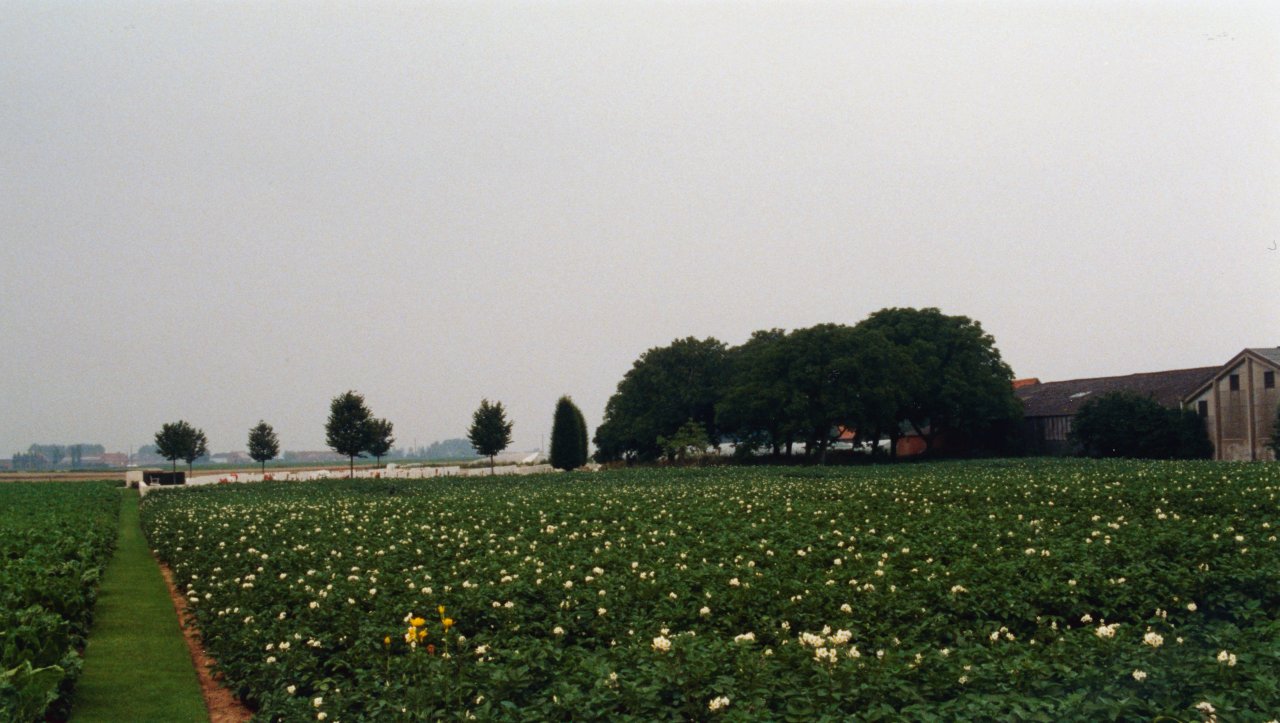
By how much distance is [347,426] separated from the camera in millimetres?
63500

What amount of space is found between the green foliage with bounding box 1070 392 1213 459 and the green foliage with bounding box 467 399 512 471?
40.1 m

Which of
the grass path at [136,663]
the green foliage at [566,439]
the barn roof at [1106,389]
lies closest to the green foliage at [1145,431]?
the barn roof at [1106,389]

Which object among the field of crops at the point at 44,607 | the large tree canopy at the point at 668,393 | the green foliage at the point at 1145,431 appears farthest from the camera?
the large tree canopy at the point at 668,393

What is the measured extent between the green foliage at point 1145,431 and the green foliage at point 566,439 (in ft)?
101

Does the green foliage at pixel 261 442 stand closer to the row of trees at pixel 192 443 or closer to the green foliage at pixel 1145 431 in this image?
the row of trees at pixel 192 443

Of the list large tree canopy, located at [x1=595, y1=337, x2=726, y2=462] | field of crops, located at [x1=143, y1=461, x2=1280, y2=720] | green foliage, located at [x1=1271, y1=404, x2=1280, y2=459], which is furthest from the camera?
large tree canopy, located at [x1=595, y1=337, x2=726, y2=462]

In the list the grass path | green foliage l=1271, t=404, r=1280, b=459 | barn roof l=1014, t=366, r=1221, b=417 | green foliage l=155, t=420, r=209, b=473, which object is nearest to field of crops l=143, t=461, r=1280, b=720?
the grass path

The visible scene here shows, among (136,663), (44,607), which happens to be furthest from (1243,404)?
(44,607)

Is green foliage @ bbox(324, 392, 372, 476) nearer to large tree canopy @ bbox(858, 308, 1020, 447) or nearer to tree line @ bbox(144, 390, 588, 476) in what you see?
tree line @ bbox(144, 390, 588, 476)

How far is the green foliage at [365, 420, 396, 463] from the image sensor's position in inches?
2542

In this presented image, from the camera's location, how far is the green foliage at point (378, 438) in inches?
2542

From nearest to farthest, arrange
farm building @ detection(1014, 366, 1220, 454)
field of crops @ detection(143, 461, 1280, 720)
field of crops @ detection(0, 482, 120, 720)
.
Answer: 1. field of crops @ detection(143, 461, 1280, 720)
2. field of crops @ detection(0, 482, 120, 720)
3. farm building @ detection(1014, 366, 1220, 454)

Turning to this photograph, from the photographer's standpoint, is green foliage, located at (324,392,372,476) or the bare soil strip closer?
the bare soil strip

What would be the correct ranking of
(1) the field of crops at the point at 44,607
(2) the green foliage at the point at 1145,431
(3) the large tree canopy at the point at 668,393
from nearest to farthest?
(1) the field of crops at the point at 44,607 < (2) the green foliage at the point at 1145,431 < (3) the large tree canopy at the point at 668,393
